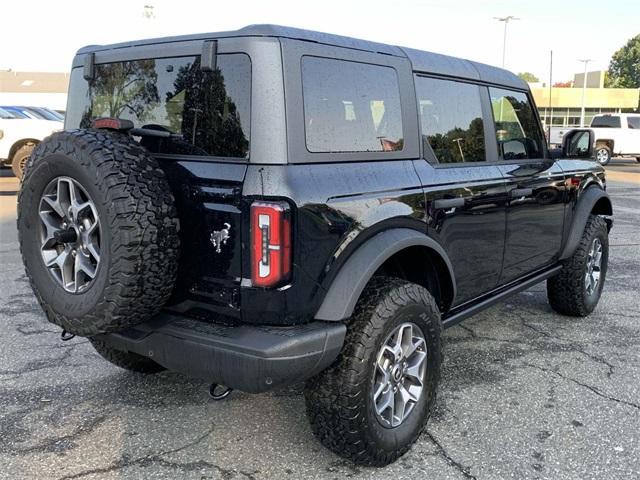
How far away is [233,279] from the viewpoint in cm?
240

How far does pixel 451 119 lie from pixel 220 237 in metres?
1.67

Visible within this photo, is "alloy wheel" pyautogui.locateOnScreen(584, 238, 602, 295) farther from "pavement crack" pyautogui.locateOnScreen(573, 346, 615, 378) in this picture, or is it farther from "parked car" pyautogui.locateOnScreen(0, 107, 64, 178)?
"parked car" pyautogui.locateOnScreen(0, 107, 64, 178)

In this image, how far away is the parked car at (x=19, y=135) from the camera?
42.4 feet

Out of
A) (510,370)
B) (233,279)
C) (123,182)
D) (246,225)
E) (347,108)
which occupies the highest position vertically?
(347,108)

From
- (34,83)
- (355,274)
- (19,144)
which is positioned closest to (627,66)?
(34,83)

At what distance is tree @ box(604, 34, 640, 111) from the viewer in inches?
3002

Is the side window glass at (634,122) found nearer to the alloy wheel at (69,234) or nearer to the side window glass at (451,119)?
the side window glass at (451,119)

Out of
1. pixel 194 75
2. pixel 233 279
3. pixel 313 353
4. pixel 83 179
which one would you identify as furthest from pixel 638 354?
pixel 83 179

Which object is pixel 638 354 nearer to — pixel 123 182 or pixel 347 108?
pixel 347 108

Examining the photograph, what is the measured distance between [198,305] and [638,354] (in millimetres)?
3211

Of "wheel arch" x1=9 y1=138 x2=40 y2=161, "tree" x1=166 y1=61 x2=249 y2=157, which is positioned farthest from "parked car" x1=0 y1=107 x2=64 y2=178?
"tree" x1=166 y1=61 x2=249 y2=157

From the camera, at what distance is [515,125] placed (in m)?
4.03

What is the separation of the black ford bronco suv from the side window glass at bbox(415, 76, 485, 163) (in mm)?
33

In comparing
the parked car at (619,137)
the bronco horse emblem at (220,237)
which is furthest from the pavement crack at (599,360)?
the parked car at (619,137)
